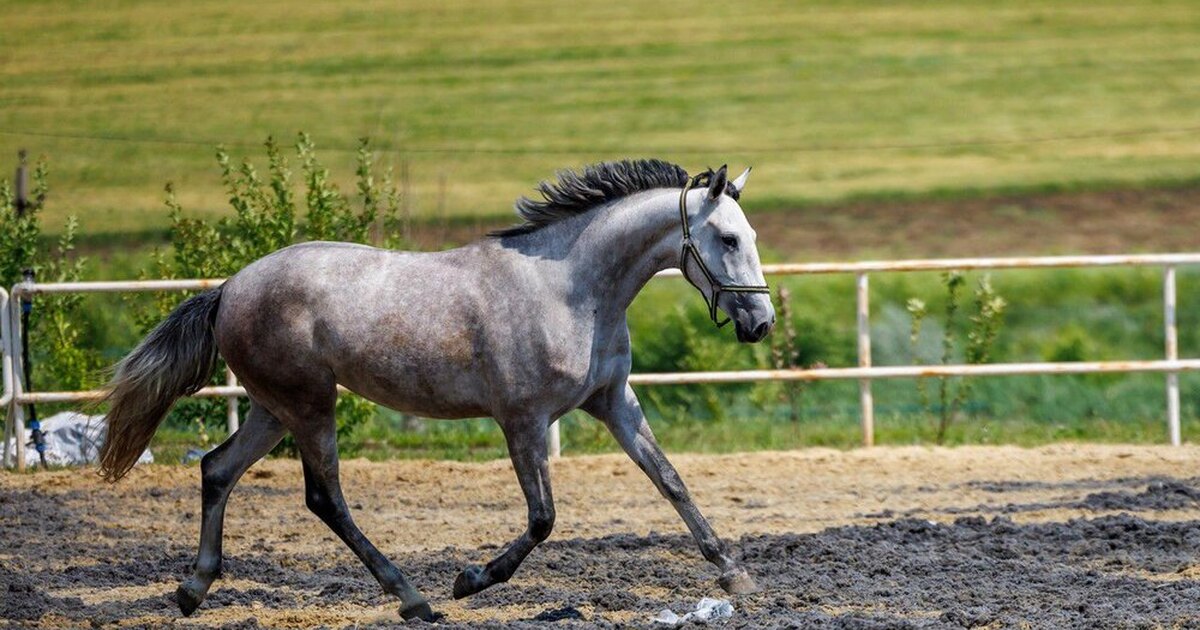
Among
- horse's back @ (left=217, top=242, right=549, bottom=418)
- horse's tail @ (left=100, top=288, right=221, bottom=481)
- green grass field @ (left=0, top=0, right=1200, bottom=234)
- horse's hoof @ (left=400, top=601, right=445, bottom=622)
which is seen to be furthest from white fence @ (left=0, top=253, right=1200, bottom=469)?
green grass field @ (left=0, top=0, right=1200, bottom=234)

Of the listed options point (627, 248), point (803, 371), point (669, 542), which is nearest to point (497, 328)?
point (627, 248)

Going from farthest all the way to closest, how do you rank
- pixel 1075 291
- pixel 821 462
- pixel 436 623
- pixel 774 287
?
pixel 1075 291, pixel 774 287, pixel 821 462, pixel 436 623

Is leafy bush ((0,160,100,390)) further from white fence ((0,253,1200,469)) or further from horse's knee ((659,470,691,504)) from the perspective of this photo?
horse's knee ((659,470,691,504))

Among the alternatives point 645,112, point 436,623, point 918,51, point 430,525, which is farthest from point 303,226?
point 918,51

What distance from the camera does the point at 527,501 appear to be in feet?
19.9

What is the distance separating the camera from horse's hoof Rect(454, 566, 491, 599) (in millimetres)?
6152

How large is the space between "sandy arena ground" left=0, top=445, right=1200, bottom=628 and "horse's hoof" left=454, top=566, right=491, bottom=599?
11 centimetres

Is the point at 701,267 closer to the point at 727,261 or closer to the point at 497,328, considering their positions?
the point at 727,261

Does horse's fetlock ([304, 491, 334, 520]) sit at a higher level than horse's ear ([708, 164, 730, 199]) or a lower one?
lower

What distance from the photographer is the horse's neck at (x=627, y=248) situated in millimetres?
6219

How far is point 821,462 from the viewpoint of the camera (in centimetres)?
972

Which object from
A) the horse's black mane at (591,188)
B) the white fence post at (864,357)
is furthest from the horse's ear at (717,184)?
the white fence post at (864,357)

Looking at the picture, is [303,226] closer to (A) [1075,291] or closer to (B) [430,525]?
(B) [430,525]

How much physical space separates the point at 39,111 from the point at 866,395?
13.5 metres
